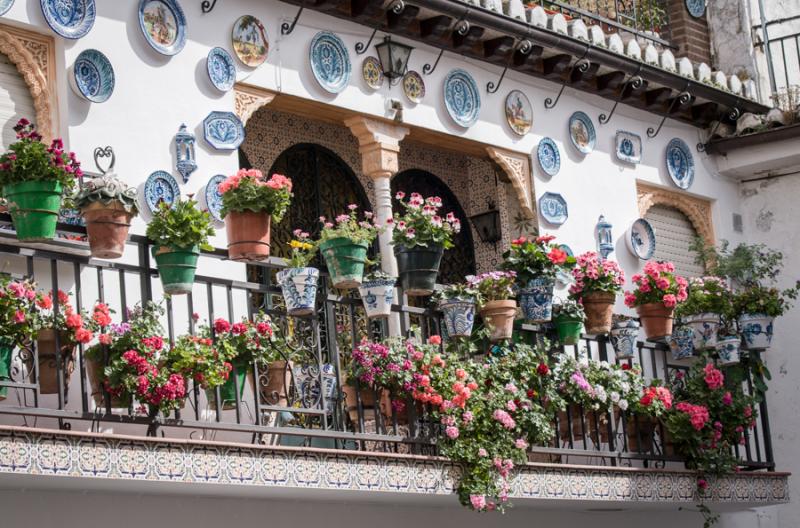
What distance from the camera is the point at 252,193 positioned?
31.6 feet

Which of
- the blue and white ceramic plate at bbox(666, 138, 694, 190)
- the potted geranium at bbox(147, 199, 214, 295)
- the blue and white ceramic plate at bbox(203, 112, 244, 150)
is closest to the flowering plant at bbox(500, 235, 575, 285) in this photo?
the blue and white ceramic plate at bbox(203, 112, 244, 150)

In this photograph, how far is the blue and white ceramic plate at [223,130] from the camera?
36.2 ft

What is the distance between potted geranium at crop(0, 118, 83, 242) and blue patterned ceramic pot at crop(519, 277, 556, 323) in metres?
4.35

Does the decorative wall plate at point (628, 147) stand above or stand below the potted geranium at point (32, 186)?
above

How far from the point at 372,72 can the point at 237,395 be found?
4.08 m

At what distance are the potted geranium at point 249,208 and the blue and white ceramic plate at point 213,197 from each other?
1.18m

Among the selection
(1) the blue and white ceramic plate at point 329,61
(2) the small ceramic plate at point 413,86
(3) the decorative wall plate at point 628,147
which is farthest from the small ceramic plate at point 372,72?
(3) the decorative wall plate at point 628,147

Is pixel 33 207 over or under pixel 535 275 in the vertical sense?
over

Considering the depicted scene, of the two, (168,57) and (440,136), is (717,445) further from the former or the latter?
(168,57)

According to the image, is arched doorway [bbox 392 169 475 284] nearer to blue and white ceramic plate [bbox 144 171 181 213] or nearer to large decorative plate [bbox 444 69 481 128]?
large decorative plate [bbox 444 69 481 128]

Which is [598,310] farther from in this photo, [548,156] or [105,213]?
[105,213]

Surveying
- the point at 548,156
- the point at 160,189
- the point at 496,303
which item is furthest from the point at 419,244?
the point at 548,156

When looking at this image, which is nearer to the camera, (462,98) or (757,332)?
(462,98)

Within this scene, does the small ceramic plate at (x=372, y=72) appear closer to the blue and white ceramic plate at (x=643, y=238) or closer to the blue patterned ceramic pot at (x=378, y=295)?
the blue patterned ceramic pot at (x=378, y=295)
